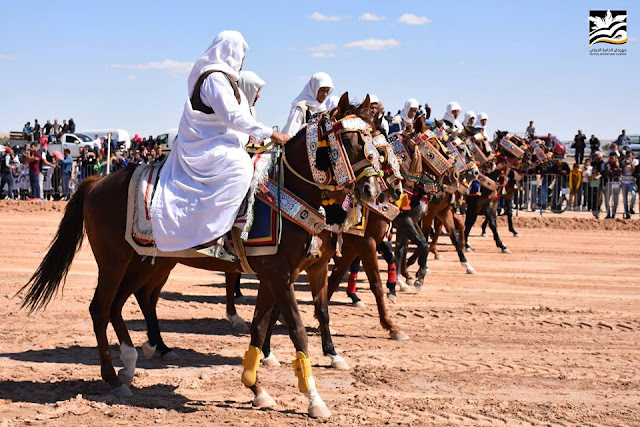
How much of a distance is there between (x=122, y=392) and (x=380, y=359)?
3.11 m

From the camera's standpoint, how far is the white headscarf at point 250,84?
10.4m

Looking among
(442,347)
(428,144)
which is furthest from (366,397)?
(428,144)

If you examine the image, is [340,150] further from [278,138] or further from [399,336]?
[399,336]

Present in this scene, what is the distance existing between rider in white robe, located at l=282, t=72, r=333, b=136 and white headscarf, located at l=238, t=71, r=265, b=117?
98cm

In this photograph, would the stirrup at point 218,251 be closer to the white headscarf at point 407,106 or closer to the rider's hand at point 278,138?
the rider's hand at point 278,138

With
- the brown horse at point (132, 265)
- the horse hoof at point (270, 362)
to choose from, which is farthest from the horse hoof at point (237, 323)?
the brown horse at point (132, 265)

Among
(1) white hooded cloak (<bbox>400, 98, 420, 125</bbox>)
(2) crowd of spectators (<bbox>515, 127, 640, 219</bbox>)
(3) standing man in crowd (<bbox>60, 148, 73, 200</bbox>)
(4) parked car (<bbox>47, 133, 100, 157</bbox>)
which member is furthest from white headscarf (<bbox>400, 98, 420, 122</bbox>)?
(4) parked car (<bbox>47, 133, 100, 157</bbox>)

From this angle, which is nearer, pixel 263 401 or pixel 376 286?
pixel 263 401

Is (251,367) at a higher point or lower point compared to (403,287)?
higher

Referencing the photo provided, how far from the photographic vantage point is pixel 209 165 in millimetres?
7867

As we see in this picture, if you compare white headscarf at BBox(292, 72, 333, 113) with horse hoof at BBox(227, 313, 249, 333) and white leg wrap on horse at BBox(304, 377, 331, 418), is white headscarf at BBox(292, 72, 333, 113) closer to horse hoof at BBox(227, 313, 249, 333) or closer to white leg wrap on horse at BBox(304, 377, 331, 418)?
horse hoof at BBox(227, 313, 249, 333)

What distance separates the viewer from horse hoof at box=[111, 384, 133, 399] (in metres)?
8.07

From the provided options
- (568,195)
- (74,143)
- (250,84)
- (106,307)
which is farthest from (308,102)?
(74,143)

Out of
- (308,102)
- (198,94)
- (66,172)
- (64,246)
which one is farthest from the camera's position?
(66,172)
